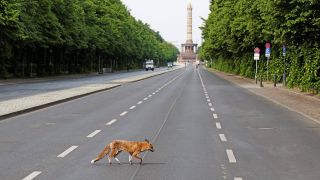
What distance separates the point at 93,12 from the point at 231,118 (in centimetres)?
7064

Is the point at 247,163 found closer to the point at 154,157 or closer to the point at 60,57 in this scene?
the point at 154,157

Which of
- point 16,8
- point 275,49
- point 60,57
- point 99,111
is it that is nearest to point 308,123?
point 99,111

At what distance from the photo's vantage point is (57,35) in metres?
60.7

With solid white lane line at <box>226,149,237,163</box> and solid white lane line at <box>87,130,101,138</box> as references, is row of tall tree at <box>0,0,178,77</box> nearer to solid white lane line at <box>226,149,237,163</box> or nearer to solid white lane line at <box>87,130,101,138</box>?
solid white lane line at <box>87,130,101,138</box>

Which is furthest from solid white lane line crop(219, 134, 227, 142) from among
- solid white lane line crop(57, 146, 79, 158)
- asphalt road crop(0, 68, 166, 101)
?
asphalt road crop(0, 68, 166, 101)

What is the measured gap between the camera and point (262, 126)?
15.8 meters

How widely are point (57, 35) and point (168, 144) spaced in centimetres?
5080

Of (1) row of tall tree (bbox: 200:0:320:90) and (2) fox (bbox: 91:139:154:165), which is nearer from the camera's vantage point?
(2) fox (bbox: 91:139:154:165)

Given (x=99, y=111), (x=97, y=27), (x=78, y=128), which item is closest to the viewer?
(x=78, y=128)

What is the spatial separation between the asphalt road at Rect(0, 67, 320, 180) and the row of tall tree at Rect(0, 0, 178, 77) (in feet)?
96.9

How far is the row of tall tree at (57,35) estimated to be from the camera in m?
49.8

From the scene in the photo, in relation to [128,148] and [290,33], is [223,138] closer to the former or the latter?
[128,148]

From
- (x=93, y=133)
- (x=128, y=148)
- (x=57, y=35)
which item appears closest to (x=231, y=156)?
(x=128, y=148)

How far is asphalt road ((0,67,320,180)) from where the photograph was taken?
878cm
